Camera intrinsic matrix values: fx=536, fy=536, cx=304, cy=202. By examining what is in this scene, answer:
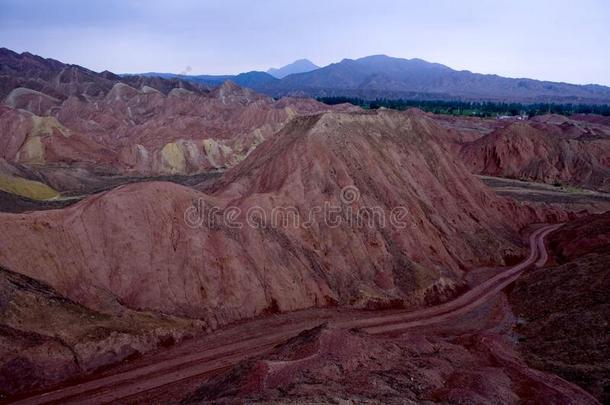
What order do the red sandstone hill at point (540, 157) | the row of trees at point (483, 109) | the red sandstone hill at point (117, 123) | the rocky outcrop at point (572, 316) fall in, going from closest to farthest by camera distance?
the rocky outcrop at point (572, 316)
the red sandstone hill at point (540, 157)
the red sandstone hill at point (117, 123)
the row of trees at point (483, 109)

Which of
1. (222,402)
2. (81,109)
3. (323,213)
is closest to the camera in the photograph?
(222,402)

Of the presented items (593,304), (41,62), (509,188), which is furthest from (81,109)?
(593,304)

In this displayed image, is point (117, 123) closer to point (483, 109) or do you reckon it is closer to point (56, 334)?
point (56, 334)

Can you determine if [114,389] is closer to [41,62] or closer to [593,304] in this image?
[593,304]

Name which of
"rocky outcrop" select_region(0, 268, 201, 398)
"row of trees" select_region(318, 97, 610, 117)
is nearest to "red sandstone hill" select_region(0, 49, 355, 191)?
"row of trees" select_region(318, 97, 610, 117)

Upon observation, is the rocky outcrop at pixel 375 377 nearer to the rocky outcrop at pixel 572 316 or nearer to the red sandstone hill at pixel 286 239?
the rocky outcrop at pixel 572 316

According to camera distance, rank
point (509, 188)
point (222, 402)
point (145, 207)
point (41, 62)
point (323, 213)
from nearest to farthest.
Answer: point (222, 402), point (145, 207), point (323, 213), point (509, 188), point (41, 62)

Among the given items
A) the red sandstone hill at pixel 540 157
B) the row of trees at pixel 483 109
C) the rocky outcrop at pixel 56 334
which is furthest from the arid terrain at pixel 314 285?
the row of trees at pixel 483 109
